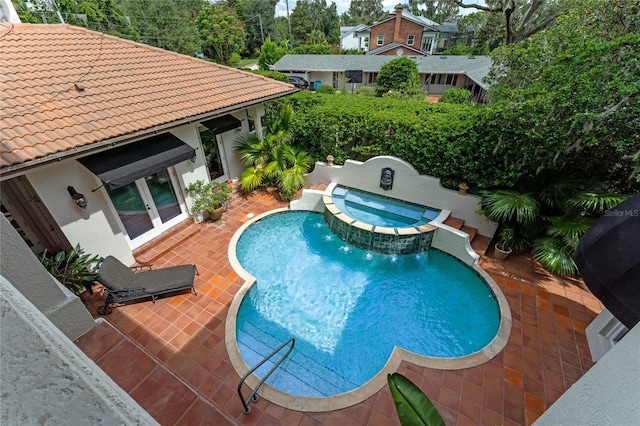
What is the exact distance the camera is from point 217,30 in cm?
5912

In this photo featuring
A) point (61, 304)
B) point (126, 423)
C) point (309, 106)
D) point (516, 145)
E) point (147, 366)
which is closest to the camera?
point (126, 423)

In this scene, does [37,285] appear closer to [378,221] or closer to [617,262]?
[617,262]

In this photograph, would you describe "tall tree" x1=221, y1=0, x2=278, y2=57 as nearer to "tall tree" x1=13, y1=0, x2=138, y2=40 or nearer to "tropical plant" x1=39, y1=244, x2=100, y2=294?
"tall tree" x1=13, y1=0, x2=138, y2=40

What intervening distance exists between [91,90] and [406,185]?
12.1 metres

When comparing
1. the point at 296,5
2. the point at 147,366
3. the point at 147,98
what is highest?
the point at 296,5

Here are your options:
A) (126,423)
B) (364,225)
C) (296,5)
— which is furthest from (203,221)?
(296,5)

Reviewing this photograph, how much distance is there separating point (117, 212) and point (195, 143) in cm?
374

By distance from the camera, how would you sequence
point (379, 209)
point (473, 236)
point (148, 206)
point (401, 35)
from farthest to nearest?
1. point (401, 35)
2. point (379, 209)
3. point (473, 236)
4. point (148, 206)

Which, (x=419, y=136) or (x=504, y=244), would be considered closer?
(x=504, y=244)

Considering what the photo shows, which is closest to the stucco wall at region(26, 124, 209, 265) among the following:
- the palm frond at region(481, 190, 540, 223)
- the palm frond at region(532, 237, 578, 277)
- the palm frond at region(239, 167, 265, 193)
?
the palm frond at region(239, 167, 265, 193)

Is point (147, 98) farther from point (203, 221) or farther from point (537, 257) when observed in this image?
point (537, 257)

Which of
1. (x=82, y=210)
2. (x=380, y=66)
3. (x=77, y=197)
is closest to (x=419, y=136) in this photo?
(x=77, y=197)

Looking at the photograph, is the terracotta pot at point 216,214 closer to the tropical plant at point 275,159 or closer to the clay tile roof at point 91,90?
the tropical plant at point 275,159

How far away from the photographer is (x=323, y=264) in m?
9.80
